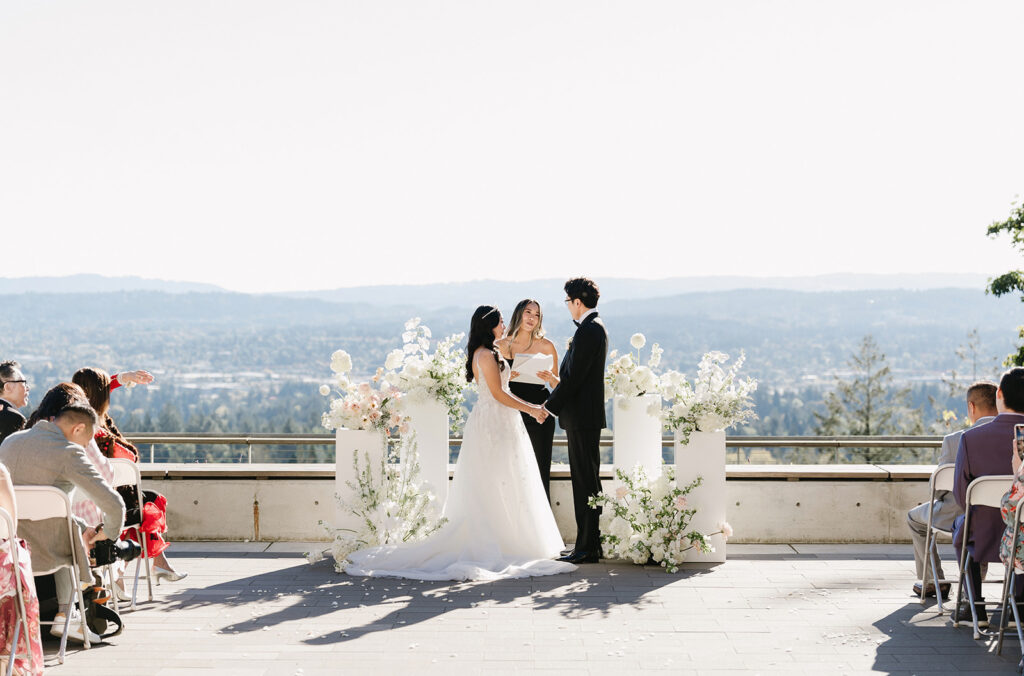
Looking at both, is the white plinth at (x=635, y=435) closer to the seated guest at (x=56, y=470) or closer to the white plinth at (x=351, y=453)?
the white plinth at (x=351, y=453)

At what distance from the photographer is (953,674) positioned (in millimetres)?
4672

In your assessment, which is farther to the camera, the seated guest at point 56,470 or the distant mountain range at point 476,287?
the distant mountain range at point 476,287

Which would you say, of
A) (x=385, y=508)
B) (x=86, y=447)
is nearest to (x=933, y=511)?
(x=385, y=508)

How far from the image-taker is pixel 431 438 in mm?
7984

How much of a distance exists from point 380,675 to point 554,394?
3180 mm

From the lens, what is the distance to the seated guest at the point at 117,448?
5.92 m

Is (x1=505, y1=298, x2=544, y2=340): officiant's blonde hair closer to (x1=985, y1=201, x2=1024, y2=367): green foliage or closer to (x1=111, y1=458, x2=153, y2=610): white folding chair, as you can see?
(x1=111, y1=458, x2=153, y2=610): white folding chair

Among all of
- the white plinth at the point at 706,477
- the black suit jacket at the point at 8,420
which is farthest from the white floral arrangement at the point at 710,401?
the black suit jacket at the point at 8,420

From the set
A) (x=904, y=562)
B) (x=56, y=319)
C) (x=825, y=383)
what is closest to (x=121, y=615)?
(x=904, y=562)

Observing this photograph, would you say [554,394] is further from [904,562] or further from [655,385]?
[904,562]

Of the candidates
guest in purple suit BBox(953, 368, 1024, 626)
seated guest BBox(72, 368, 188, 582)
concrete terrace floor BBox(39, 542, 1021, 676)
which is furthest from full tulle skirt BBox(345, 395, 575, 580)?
guest in purple suit BBox(953, 368, 1024, 626)

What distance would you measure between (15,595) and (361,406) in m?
3.29

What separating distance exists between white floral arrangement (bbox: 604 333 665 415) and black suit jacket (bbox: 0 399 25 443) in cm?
400

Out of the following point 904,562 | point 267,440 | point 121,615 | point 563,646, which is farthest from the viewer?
point 267,440
